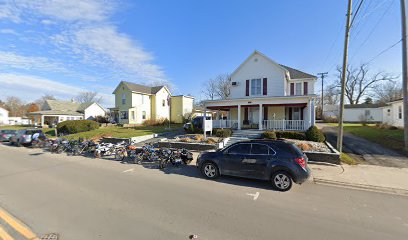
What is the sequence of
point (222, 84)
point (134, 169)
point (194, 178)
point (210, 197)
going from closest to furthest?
point (210, 197)
point (194, 178)
point (134, 169)
point (222, 84)

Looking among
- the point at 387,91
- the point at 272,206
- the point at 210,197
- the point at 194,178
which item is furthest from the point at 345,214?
the point at 387,91

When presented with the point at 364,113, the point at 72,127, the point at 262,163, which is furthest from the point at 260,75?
the point at 364,113

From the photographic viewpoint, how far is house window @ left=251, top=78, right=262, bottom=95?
21266mm

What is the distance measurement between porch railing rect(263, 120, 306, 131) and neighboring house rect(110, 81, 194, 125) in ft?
67.6

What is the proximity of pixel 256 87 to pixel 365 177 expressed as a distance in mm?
14785

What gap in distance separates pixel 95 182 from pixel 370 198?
29.0ft

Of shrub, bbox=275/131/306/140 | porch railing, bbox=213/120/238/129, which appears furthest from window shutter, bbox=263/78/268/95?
shrub, bbox=275/131/306/140

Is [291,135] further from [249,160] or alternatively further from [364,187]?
[249,160]

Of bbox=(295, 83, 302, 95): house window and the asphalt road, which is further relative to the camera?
bbox=(295, 83, 302, 95): house window

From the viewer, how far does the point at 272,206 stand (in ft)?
17.1

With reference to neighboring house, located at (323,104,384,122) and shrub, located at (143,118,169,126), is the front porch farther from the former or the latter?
neighboring house, located at (323,104,384,122)

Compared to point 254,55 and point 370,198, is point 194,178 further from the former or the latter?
point 254,55

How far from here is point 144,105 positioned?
35719 mm

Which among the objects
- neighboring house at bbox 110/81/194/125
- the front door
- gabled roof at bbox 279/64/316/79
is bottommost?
the front door
